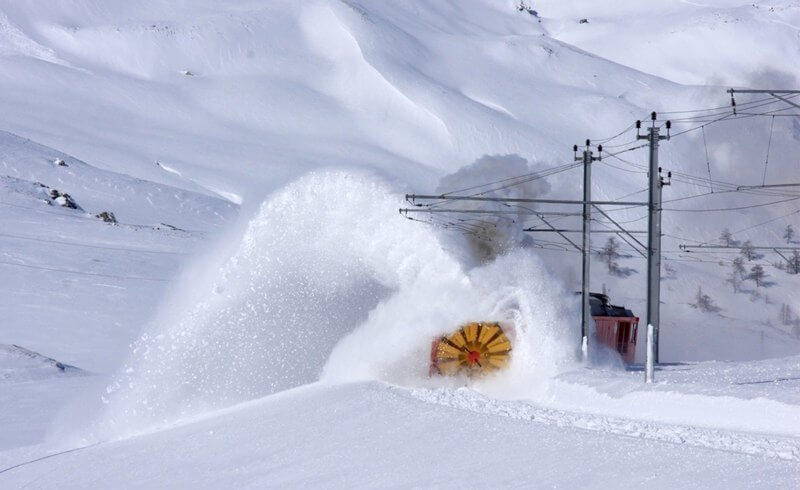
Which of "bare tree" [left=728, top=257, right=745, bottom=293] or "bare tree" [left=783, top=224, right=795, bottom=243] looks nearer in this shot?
"bare tree" [left=728, top=257, right=745, bottom=293]

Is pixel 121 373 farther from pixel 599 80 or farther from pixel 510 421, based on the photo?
pixel 599 80

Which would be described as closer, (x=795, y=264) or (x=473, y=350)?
(x=473, y=350)

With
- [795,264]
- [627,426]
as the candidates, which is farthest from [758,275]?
[627,426]

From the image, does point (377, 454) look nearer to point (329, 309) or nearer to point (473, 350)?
point (473, 350)

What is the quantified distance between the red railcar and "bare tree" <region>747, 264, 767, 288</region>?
46.9m

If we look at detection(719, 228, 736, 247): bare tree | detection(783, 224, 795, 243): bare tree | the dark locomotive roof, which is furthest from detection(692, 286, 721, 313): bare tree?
the dark locomotive roof

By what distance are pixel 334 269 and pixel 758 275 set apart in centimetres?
6430

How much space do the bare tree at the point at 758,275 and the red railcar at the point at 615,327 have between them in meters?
46.9

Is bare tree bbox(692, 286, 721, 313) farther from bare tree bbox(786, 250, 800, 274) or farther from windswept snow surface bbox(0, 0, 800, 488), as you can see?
bare tree bbox(786, 250, 800, 274)

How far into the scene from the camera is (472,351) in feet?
69.3

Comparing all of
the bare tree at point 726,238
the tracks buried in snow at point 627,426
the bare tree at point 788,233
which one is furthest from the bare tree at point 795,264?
the tracks buried in snow at point 627,426

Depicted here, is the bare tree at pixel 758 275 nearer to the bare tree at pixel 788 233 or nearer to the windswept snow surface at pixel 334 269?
the windswept snow surface at pixel 334 269

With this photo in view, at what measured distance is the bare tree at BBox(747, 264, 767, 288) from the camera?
81.6 metres

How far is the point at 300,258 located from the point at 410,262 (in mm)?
1926
